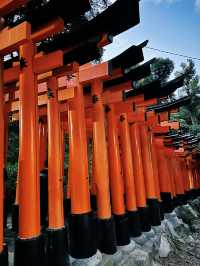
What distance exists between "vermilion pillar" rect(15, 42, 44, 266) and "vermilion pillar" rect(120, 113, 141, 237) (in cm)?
313

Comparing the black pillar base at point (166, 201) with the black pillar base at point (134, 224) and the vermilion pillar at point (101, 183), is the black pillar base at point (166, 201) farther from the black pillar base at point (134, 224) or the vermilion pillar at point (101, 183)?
the vermilion pillar at point (101, 183)

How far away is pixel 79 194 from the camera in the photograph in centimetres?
412

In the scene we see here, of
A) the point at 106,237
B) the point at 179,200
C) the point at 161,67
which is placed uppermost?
the point at 161,67

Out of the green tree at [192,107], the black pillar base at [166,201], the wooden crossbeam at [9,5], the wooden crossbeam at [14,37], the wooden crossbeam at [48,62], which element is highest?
the green tree at [192,107]

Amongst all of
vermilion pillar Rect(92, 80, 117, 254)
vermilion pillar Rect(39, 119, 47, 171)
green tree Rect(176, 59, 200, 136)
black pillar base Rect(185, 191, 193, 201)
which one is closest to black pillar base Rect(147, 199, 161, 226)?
vermilion pillar Rect(92, 80, 117, 254)

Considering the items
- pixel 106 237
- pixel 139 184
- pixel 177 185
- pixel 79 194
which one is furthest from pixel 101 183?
pixel 177 185

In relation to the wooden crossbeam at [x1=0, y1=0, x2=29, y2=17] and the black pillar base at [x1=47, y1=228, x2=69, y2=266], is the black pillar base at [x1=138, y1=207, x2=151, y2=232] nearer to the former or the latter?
the black pillar base at [x1=47, y1=228, x2=69, y2=266]

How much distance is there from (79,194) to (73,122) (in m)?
1.27

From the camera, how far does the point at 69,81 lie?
191 inches

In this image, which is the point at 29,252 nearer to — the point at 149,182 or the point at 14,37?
the point at 14,37

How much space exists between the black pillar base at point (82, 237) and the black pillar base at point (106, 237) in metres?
0.44

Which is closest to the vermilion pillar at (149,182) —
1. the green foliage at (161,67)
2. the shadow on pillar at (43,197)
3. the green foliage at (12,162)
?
the shadow on pillar at (43,197)

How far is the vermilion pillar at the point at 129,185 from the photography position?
5855mm

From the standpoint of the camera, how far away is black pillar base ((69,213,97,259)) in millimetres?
3961
